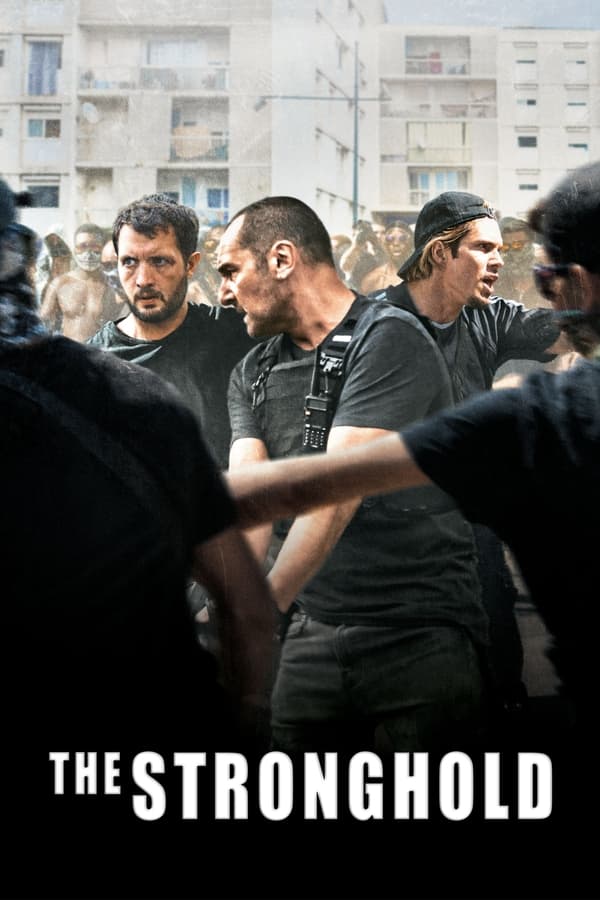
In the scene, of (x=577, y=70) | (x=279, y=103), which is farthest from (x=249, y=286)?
(x=577, y=70)

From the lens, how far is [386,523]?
7.53ft

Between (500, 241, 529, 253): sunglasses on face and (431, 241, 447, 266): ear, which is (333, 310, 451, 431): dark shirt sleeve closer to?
(431, 241, 447, 266): ear

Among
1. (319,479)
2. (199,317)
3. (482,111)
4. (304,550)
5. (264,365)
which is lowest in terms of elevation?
(304,550)

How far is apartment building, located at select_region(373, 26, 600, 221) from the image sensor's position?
7.97 ft

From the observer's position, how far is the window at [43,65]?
95.2 inches

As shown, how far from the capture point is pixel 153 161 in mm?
2441

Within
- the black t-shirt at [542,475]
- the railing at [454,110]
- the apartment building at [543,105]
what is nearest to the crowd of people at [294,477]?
the black t-shirt at [542,475]

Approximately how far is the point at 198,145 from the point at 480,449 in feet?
3.68

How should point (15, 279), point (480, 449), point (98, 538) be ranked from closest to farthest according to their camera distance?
point (480, 449) → point (98, 538) → point (15, 279)

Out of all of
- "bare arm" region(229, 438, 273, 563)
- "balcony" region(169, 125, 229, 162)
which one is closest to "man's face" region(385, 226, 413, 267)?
"balcony" region(169, 125, 229, 162)

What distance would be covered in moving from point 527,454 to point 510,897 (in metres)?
1.12

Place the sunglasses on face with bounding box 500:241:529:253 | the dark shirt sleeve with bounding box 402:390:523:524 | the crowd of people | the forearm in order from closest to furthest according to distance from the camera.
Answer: the dark shirt sleeve with bounding box 402:390:523:524 < the crowd of people < the forearm < the sunglasses on face with bounding box 500:241:529:253

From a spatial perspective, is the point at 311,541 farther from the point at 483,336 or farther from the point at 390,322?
the point at 483,336

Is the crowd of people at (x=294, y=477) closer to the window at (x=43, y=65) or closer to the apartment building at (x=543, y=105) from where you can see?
the apartment building at (x=543, y=105)
